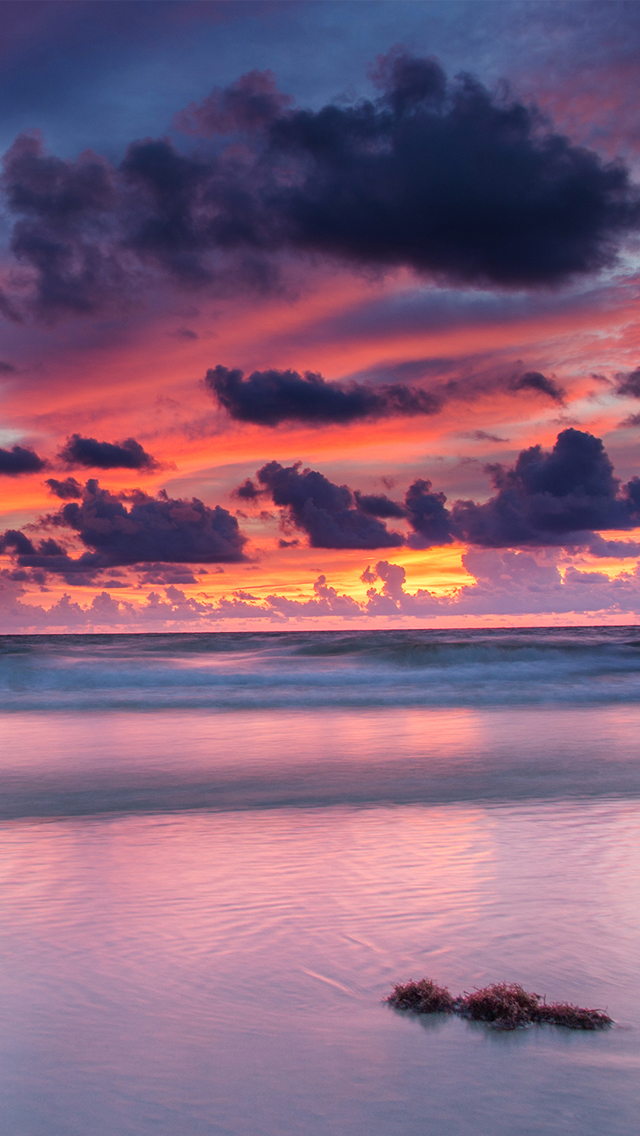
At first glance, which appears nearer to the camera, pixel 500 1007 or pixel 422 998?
pixel 500 1007

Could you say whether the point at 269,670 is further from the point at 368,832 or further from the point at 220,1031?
the point at 220,1031

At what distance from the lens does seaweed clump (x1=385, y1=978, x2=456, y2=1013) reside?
359 cm

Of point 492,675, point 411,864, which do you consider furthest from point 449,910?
point 492,675

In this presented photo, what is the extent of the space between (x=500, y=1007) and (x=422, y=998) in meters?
0.34

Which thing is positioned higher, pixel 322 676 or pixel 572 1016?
pixel 572 1016

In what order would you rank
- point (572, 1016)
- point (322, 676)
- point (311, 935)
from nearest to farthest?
1. point (572, 1016)
2. point (311, 935)
3. point (322, 676)

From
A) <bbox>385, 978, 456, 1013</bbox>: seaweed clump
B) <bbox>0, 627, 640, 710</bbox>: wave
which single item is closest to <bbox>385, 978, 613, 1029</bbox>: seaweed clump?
<bbox>385, 978, 456, 1013</bbox>: seaweed clump

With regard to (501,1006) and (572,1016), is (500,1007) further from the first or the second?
(572,1016)

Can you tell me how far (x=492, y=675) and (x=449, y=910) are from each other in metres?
24.7

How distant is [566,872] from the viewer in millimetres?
5711

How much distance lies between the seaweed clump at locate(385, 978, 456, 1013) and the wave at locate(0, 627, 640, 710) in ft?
57.5

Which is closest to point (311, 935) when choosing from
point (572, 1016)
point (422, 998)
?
point (422, 998)

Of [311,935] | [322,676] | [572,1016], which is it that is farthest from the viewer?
[322,676]

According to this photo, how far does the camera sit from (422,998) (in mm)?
3625
